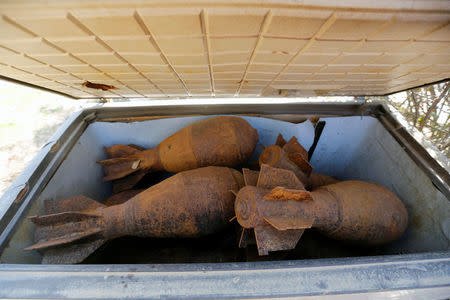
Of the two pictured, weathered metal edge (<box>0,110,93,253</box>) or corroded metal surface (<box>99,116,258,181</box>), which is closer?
weathered metal edge (<box>0,110,93,253</box>)

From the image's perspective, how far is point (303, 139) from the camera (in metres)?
1.38

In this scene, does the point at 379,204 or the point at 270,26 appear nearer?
the point at 270,26

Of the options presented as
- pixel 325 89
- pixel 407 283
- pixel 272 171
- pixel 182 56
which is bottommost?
pixel 407 283

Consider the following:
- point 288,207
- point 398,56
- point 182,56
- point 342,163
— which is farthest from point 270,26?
point 342,163

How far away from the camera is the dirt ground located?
8.39 ft

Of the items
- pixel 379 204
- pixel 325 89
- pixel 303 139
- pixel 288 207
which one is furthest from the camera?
pixel 303 139

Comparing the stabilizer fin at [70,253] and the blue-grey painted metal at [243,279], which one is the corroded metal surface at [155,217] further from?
the blue-grey painted metal at [243,279]

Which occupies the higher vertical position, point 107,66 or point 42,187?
point 107,66

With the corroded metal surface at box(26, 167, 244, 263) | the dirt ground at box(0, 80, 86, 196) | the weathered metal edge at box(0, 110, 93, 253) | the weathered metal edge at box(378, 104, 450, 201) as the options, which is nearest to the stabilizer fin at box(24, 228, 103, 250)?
the corroded metal surface at box(26, 167, 244, 263)

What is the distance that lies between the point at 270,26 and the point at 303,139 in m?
0.93

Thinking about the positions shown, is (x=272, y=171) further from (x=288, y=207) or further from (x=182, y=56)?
(x=182, y=56)

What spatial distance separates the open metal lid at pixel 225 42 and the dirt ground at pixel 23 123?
2.15m

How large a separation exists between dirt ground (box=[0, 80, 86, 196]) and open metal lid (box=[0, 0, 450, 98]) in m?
2.15

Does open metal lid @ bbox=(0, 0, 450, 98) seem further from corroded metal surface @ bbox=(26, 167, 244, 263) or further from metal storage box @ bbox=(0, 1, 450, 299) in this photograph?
corroded metal surface @ bbox=(26, 167, 244, 263)
